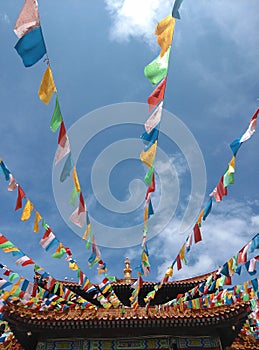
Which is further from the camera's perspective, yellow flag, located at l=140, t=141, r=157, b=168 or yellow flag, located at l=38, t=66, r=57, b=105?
yellow flag, located at l=140, t=141, r=157, b=168

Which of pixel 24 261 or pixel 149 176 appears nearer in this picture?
pixel 149 176

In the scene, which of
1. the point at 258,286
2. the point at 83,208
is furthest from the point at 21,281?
the point at 258,286

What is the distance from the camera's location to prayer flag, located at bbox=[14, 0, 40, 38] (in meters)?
3.45

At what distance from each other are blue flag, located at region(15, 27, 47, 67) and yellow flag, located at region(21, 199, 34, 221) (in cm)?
392

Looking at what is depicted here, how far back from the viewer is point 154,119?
470 cm

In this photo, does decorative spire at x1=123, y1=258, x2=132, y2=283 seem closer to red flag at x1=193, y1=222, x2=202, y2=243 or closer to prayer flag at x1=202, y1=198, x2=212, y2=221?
red flag at x1=193, y1=222, x2=202, y2=243

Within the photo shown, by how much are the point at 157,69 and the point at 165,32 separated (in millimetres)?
485

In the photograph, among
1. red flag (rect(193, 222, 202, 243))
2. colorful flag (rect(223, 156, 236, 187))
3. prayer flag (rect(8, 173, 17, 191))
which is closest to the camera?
colorful flag (rect(223, 156, 236, 187))

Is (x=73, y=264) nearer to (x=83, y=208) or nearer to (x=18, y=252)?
(x=18, y=252)

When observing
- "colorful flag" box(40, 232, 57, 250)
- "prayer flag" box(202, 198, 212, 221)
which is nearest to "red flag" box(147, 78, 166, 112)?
"prayer flag" box(202, 198, 212, 221)

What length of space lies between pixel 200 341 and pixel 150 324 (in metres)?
2.00

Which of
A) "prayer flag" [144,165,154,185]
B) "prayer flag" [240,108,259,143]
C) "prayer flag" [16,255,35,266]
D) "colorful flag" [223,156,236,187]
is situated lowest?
"prayer flag" [16,255,35,266]

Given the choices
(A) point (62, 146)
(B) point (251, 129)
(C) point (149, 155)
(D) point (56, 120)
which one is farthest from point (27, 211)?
(B) point (251, 129)

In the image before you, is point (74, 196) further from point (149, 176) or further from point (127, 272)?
point (127, 272)
